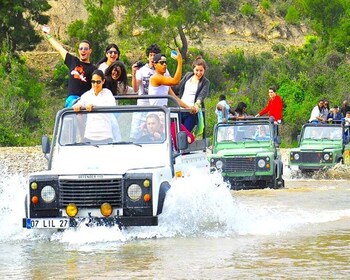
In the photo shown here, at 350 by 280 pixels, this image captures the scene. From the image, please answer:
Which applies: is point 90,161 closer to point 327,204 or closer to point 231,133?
point 327,204

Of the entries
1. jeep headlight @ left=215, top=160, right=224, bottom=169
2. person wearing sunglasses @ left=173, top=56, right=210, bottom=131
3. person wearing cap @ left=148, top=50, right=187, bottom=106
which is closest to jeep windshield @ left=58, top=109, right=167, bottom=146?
person wearing cap @ left=148, top=50, right=187, bottom=106

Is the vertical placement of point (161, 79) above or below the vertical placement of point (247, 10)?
below

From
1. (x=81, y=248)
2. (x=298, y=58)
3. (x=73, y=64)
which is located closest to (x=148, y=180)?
(x=81, y=248)

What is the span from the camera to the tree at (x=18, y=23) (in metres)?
50.1

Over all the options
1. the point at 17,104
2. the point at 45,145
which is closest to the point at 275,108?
the point at 45,145

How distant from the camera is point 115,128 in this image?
1333cm

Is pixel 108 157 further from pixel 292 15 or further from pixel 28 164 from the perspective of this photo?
pixel 292 15

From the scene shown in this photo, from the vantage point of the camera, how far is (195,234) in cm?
1294

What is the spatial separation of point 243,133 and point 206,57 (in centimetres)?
4009

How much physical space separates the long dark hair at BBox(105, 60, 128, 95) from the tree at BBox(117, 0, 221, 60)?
4151cm

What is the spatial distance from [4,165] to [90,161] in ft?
48.8

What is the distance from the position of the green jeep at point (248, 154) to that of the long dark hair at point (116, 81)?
23.9ft

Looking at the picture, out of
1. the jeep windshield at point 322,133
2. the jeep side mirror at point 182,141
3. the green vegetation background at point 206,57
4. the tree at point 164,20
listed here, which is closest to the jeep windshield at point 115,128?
the jeep side mirror at point 182,141

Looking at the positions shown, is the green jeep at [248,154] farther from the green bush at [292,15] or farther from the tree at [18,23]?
the green bush at [292,15]
